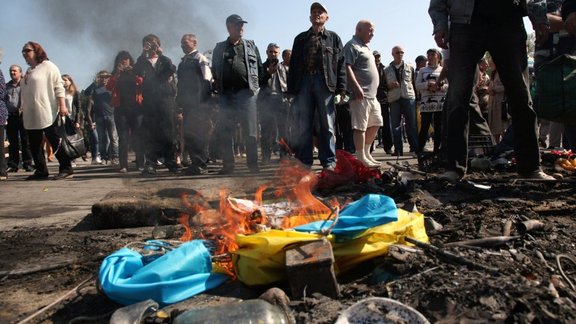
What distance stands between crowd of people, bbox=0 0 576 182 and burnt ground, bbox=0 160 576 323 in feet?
5.27

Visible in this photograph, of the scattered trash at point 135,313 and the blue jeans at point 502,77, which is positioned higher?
the blue jeans at point 502,77

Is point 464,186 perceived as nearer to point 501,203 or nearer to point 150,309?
point 501,203

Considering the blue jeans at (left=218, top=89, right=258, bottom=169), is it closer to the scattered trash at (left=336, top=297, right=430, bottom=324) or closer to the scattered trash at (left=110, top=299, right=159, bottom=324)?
the scattered trash at (left=110, top=299, right=159, bottom=324)

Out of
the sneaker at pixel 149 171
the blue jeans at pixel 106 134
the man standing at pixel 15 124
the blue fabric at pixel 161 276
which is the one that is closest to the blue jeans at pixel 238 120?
the sneaker at pixel 149 171

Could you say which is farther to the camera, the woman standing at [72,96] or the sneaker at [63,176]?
the woman standing at [72,96]

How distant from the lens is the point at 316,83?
22.6 ft

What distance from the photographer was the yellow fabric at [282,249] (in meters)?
2.39

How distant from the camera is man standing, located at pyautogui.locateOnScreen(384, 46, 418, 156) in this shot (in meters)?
10.0

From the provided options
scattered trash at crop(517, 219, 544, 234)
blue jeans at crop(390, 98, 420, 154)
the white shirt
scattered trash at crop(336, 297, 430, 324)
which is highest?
the white shirt

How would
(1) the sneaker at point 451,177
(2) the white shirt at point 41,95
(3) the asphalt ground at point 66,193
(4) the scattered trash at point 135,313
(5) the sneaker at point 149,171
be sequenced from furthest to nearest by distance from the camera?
(5) the sneaker at point 149,171
(2) the white shirt at point 41,95
(1) the sneaker at point 451,177
(3) the asphalt ground at point 66,193
(4) the scattered trash at point 135,313

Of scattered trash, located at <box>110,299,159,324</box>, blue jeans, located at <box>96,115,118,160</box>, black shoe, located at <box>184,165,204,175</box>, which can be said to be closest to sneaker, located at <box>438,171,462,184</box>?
scattered trash, located at <box>110,299,159,324</box>

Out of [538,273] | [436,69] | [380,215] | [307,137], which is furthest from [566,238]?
[436,69]

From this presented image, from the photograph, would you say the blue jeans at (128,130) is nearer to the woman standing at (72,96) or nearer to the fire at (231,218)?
the woman standing at (72,96)

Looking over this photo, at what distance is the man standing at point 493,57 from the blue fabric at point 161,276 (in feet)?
10.4
